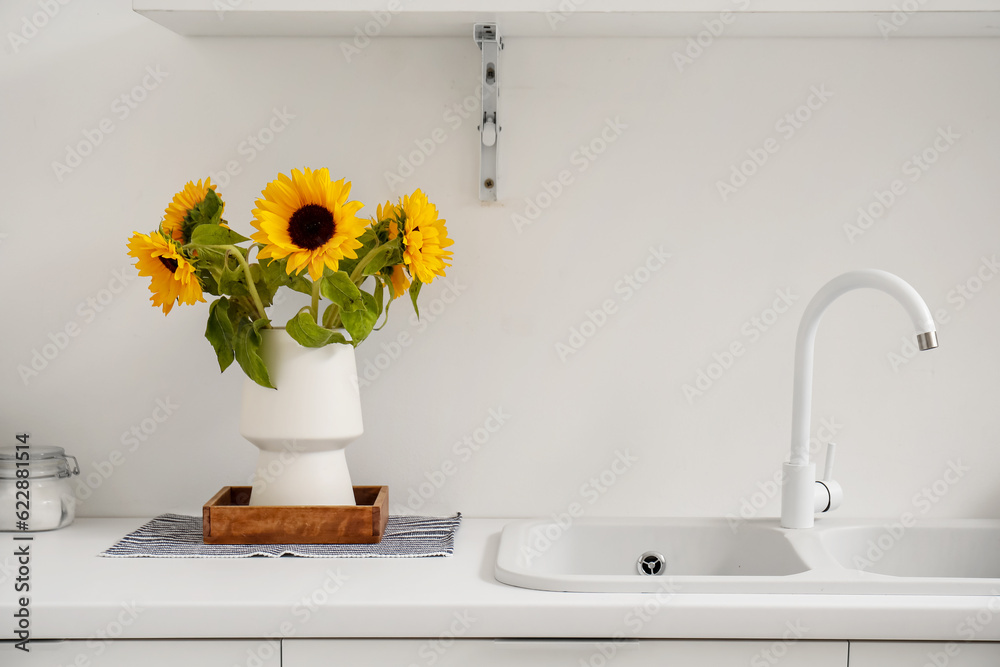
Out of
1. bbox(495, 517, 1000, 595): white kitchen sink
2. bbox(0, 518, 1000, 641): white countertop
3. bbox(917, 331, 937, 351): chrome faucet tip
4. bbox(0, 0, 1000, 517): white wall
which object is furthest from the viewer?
bbox(0, 0, 1000, 517): white wall

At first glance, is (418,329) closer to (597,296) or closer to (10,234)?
(597,296)

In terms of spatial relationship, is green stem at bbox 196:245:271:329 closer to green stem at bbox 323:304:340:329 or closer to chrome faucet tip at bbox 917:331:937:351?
green stem at bbox 323:304:340:329

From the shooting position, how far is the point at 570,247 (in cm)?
133

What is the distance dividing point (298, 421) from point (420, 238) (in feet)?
0.99

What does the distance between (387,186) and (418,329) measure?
0.24m

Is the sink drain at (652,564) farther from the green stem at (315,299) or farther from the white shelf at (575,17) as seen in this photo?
the white shelf at (575,17)

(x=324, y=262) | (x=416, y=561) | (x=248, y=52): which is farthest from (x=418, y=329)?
(x=248, y=52)

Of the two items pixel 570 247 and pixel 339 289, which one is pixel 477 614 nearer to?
pixel 339 289

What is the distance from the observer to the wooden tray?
1.10m

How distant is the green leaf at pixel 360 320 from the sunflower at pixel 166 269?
0.19 m

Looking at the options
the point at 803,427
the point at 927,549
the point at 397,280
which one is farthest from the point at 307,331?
the point at 927,549

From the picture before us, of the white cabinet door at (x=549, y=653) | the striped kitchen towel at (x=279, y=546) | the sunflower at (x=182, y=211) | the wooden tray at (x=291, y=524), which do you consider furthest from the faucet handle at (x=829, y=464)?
the sunflower at (x=182, y=211)

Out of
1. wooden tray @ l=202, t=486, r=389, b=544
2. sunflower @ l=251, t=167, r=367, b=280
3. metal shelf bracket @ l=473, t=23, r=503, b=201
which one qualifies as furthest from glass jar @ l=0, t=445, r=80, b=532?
metal shelf bracket @ l=473, t=23, r=503, b=201

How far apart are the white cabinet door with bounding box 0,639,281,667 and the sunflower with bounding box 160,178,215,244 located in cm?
53
